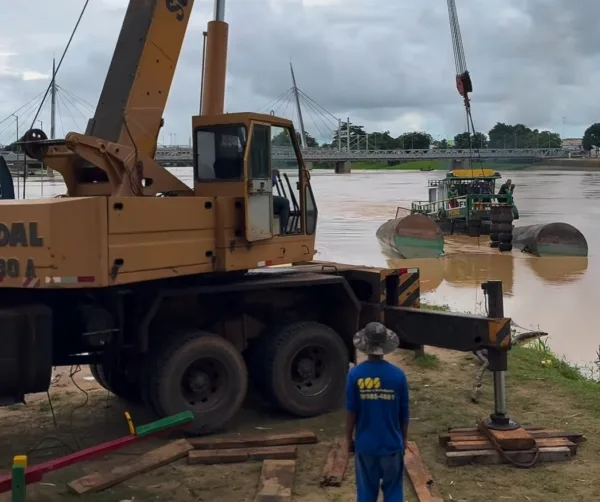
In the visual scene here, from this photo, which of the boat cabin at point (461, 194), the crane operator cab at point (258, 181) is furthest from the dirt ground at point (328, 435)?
the boat cabin at point (461, 194)

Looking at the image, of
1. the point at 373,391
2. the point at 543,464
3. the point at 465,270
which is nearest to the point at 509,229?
the point at 465,270

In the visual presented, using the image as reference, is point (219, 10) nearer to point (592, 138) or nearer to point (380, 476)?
point (380, 476)

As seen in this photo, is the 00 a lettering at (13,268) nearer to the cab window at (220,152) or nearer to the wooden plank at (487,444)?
the cab window at (220,152)

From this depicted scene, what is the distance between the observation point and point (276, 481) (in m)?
6.34

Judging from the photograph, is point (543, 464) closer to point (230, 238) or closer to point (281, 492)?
point (281, 492)

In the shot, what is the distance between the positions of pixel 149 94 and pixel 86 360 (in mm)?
2726

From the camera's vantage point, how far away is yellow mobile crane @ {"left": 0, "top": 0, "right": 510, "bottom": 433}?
684cm

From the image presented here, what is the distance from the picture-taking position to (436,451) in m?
7.22

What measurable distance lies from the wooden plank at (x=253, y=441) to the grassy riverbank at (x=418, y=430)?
0.41 feet

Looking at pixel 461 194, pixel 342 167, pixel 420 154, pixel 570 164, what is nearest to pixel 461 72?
pixel 461 194

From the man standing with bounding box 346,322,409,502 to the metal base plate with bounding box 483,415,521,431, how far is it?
8.33 feet

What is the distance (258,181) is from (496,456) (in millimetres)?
3380

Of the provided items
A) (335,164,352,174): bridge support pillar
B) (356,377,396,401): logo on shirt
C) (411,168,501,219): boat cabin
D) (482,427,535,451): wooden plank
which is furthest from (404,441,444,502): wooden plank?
(335,164,352,174): bridge support pillar

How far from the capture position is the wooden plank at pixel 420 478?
6012mm
